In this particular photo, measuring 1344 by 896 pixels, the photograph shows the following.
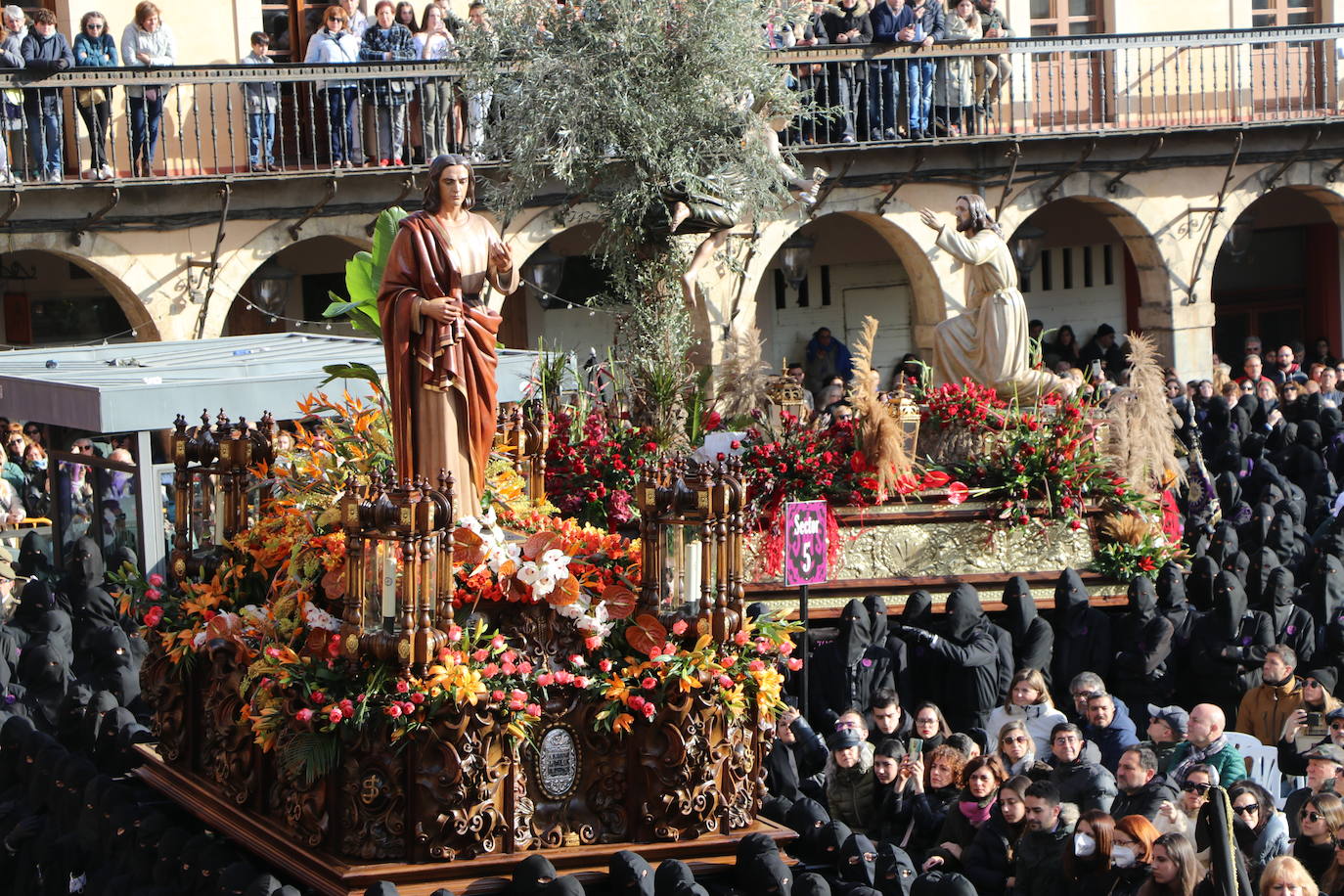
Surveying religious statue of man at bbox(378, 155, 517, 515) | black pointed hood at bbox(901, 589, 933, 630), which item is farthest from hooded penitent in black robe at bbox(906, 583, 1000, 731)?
religious statue of man at bbox(378, 155, 517, 515)

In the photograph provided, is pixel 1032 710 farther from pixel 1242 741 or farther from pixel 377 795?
pixel 377 795

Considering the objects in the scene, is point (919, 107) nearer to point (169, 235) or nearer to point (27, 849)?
point (169, 235)

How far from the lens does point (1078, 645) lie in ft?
41.0

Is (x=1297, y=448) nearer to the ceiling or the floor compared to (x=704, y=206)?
nearer to the floor

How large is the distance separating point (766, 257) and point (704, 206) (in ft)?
21.8

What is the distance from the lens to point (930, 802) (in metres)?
9.60

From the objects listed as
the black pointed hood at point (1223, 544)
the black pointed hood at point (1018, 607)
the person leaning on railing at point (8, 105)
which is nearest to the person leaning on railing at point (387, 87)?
Answer: the person leaning on railing at point (8, 105)

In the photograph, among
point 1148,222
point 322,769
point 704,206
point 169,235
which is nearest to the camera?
point 322,769

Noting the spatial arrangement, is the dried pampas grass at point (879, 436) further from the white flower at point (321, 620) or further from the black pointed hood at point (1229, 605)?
the white flower at point (321, 620)

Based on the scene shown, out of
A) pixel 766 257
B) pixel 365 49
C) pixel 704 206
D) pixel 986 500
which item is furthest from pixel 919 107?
pixel 986 500

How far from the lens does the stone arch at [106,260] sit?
19547 mm

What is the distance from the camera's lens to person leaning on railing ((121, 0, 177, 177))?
19.6 m

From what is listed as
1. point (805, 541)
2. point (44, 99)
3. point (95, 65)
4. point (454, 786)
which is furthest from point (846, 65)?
point (454, 786)

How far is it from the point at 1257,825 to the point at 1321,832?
252mm
